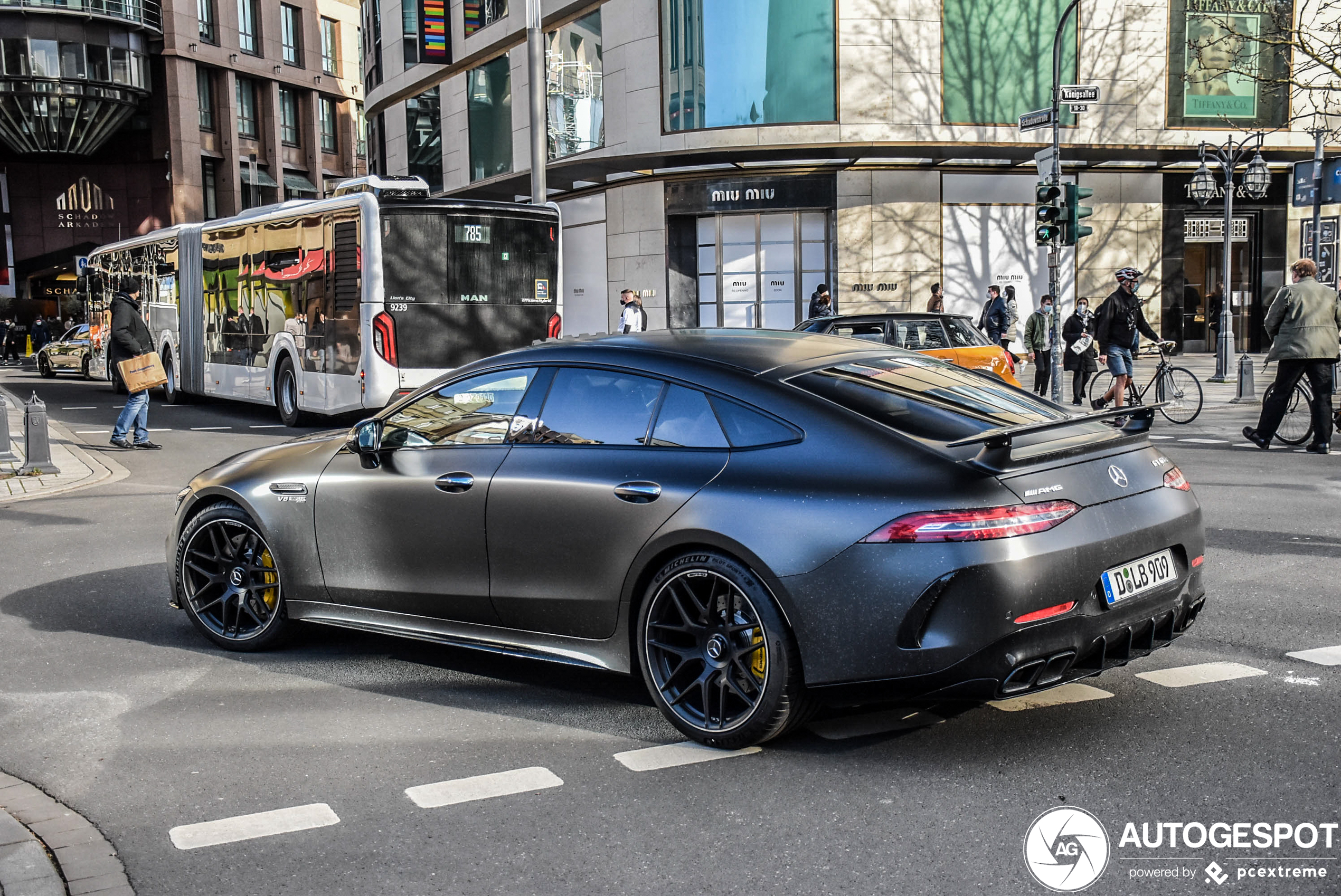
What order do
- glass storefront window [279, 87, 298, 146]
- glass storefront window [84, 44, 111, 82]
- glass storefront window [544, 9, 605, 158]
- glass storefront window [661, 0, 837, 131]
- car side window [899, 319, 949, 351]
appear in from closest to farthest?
car side window [899, 319, 949, 351] < glass storefront window [661, 0, 837, 131] < glass storefront window [544, 9, 605, 158] < glass storefront window [84, 44, 111, 82] < glass storefront window [279, 87, 298, 146]

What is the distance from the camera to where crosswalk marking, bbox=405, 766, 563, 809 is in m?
4.00

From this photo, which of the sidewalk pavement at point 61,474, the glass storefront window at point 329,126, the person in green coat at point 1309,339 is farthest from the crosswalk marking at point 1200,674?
the glass storefront window at point 329,126

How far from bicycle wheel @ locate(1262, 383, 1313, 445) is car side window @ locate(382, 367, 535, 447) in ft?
34.7

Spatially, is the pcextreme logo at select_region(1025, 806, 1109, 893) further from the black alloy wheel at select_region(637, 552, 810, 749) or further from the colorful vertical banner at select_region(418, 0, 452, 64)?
the colorful vertical banner at select_region(418, 0, 452, 64)

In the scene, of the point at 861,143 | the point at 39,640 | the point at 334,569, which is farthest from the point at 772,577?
the point at 861,143

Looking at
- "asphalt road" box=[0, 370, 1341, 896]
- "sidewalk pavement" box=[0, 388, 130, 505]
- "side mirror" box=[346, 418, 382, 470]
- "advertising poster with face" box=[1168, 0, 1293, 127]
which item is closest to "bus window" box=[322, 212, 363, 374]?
"sidewalk pavement" box=[0, 388, 130, 505]

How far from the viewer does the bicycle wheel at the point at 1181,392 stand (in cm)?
1586

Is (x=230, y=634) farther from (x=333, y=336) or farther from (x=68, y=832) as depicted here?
(x=333, y=336)

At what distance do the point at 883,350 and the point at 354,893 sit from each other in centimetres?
291

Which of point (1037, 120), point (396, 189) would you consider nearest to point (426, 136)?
point (396, 189)

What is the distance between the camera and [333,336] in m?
16.3

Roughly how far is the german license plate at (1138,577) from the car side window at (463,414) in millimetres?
2313

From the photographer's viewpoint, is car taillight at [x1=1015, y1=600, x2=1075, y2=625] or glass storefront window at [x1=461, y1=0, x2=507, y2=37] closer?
car taillight at [x1=1015, y1=600, x2=1075, y2=625]

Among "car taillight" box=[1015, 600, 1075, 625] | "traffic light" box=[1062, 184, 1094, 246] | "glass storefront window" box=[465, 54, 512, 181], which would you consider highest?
"glass storefront window" box=[465, 54, 512, 181]
